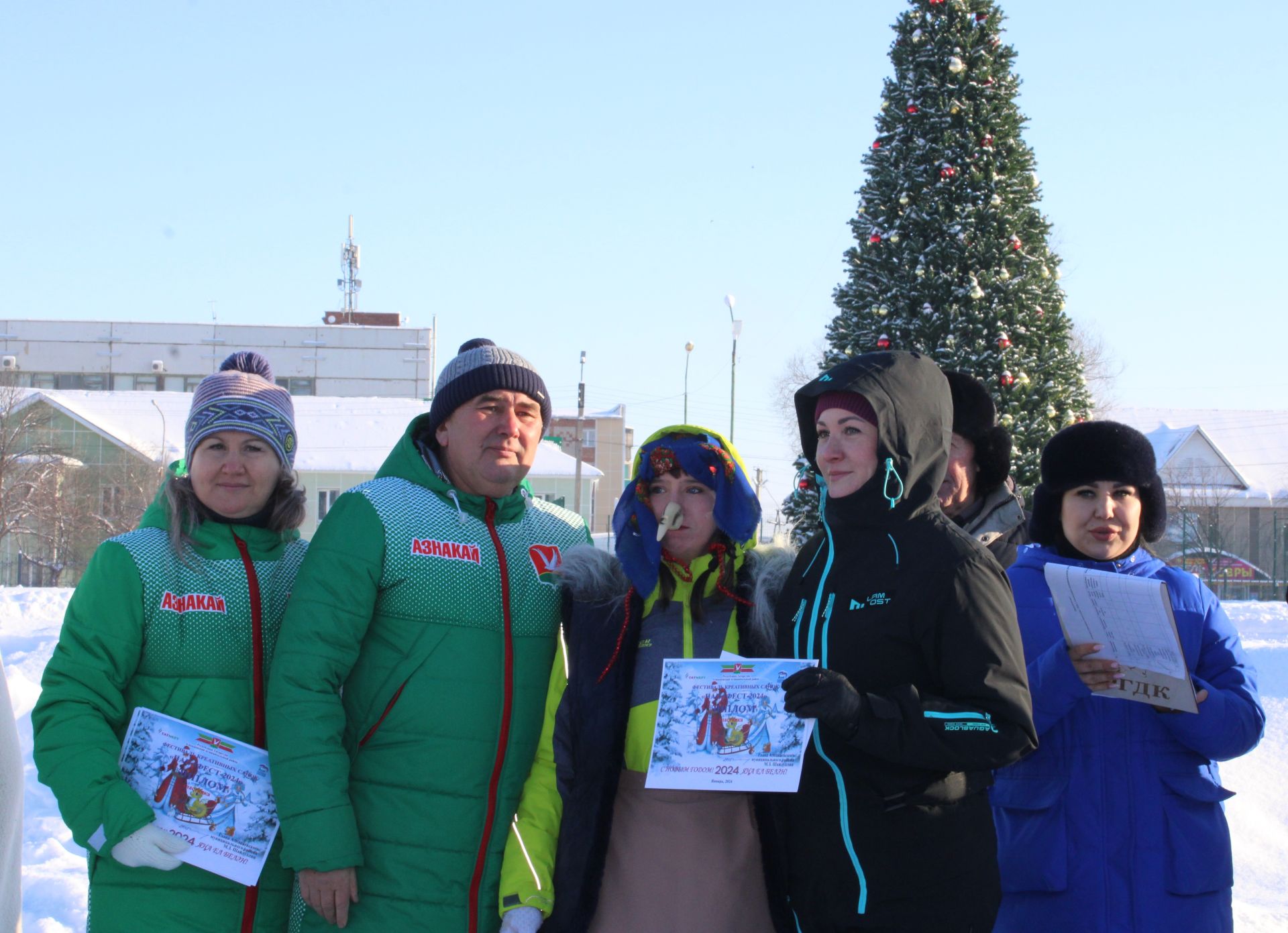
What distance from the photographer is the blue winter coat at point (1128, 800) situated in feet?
10.6

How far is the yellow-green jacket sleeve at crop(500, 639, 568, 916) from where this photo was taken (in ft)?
10.0

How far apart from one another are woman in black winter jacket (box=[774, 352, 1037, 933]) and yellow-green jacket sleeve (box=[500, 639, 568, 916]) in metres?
0.67

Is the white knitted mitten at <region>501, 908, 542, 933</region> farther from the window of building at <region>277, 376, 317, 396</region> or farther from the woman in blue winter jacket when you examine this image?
the window of building at <region>277, 376, 317, 396</region>

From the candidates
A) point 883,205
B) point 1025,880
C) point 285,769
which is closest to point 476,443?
point 285,769

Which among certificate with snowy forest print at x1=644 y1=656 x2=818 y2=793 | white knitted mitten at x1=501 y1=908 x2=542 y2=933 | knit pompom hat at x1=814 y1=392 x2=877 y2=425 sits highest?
knit pompom hat at x1=814 y1=392 x2=877 y2=425

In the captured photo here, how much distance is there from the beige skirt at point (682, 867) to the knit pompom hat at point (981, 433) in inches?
77.8

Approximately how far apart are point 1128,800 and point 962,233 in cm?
797

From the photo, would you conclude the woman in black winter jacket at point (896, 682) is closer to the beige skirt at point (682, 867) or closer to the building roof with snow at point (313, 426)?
the beige skirt at point (682, 867)

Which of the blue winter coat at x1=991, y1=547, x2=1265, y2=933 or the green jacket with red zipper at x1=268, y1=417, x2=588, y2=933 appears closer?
the green jacket with red zipper at x1=268, y1=417, x2=588, y2=933

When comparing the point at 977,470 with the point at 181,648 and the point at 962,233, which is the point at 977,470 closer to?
the point at 181,648

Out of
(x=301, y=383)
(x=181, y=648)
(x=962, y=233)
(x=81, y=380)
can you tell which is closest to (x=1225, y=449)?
(x=962, y=233)

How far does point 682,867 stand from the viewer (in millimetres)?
3023

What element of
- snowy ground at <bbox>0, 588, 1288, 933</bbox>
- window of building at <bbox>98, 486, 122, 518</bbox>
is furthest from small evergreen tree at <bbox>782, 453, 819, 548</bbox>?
window of building at <bbox>98, 486, 122, 518</bbox>

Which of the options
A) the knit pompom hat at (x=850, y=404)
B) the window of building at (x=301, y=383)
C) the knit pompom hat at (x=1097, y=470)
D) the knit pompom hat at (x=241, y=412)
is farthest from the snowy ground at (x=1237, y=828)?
the window of building at (x=301, y=383)
